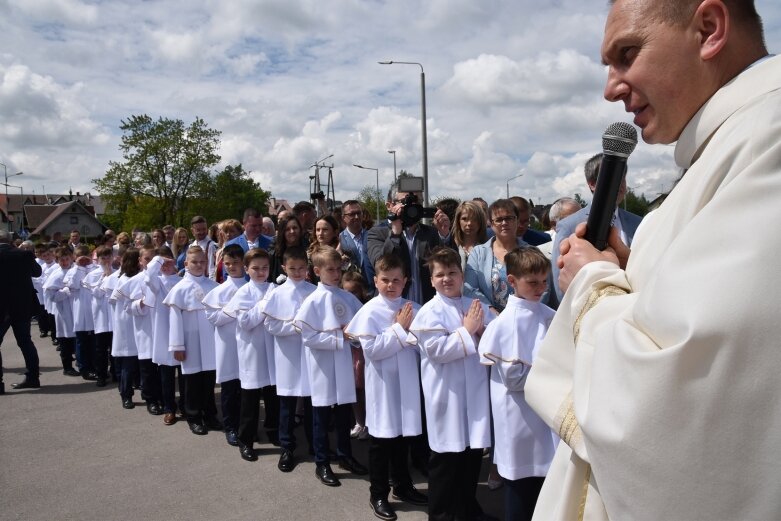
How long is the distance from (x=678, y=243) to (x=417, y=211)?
4.81 meters

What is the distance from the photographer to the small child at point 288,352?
562 centimetres

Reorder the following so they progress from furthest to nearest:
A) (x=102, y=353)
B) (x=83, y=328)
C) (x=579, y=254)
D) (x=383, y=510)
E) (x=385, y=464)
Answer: (x=83, y=328) < (x=102, y=353) < (x=385, y=464) < (x=383, y=510) < (x=579, y=254)

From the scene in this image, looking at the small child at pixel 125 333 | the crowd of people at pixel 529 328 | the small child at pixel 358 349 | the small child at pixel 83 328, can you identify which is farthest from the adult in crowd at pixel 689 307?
the small child at pixel 83 328

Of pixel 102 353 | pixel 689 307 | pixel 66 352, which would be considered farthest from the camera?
pixel 66 352

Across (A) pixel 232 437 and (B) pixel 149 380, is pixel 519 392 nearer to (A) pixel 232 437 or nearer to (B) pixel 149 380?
(A) pixel 232 437

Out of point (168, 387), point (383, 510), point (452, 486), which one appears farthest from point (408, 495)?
point (168, 387)

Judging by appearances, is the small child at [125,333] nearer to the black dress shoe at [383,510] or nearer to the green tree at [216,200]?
the black dress shoe at [383,510]

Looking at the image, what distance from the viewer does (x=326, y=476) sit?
5.21 m

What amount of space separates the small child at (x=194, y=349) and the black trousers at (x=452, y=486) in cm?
342

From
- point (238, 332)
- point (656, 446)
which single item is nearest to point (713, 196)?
point (656, 446)

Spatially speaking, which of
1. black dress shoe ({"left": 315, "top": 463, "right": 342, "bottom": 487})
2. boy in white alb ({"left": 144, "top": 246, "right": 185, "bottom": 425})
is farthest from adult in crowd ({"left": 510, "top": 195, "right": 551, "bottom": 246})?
boy in white alb ({"left": 144, "top": 246, "right": 185, "bottom": 425})

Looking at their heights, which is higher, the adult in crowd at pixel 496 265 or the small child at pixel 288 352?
the adult in crowd at pixel 496 265

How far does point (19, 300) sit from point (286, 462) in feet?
20.5

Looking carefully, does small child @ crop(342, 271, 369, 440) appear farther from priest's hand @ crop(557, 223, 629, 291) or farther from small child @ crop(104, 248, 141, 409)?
→ priest's hand @ crop(557, 223, 629, 291)
